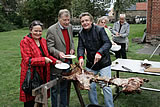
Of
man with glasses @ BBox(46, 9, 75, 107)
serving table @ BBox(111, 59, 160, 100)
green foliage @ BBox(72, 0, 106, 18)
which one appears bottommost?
serving table @ BBox(111, 59, 160, 100)

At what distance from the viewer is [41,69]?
2.82 m

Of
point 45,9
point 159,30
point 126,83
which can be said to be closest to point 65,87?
point 126,83

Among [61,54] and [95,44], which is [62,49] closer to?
[61,54]

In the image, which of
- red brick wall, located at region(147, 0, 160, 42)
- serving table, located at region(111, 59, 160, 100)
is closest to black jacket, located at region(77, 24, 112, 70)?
serving table, located at region(111, 59, 160, 100)

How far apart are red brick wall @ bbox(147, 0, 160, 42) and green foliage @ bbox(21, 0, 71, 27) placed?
20.5 meters

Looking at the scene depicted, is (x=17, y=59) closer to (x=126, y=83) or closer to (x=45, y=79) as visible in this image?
(x=45, y=79)

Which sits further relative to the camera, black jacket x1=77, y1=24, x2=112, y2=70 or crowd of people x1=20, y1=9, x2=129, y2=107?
black jacket x1=77, y1=24, x2=112, y2=70

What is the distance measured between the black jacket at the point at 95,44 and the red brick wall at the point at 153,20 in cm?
929

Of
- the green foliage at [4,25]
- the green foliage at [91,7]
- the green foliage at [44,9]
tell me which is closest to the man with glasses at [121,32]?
the green foliage at [91,7]

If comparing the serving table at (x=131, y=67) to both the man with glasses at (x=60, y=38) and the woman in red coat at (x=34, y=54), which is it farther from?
the woman in red coat at (x=34, y=54)

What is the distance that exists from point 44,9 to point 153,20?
2129 centimetres

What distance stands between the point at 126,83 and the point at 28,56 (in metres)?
1.42

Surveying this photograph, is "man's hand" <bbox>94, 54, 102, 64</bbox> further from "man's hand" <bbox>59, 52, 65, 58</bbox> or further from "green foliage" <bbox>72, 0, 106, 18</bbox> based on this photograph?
"green foliage" <bbox>72, 0, 106, 18</bbox>

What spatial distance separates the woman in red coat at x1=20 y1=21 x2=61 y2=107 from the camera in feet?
8.79
